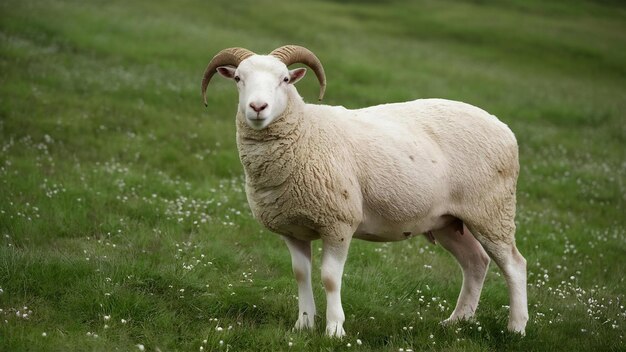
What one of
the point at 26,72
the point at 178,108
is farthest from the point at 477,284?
the point at 26,72

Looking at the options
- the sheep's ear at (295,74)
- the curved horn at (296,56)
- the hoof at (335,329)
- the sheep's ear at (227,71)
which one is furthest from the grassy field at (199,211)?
the curved horn at (296,56)

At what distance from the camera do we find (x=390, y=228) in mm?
7000

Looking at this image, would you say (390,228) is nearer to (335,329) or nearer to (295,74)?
(335,329)

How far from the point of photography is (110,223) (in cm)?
920

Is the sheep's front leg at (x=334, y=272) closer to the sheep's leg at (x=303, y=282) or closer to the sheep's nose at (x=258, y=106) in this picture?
the sheep's leg at (x=303, y=282)

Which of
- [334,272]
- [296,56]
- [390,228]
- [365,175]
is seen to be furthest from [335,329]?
[296,56]

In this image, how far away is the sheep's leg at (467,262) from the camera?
25.1 feet

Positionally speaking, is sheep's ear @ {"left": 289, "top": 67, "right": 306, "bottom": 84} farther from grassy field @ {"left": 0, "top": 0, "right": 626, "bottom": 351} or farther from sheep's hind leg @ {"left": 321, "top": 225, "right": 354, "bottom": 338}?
grassy field @ {"left": 0, "top": 0, "right": 626, "bottom": 351}

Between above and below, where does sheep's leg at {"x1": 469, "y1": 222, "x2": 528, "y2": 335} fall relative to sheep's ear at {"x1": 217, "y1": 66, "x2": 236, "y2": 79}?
below

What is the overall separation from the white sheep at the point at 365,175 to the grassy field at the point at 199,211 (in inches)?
26.2

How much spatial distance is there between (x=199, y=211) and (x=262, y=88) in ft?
14.7

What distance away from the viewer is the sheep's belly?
22.8ft

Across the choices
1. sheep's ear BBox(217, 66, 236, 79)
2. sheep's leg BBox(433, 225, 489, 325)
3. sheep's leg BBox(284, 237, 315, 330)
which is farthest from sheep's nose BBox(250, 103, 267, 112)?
sheep's leg BBox(433, 225, 489, 325)

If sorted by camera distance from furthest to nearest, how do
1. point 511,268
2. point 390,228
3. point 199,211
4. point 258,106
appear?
point 199,211 < point 511,268 < point 390,228 < point 258,106
